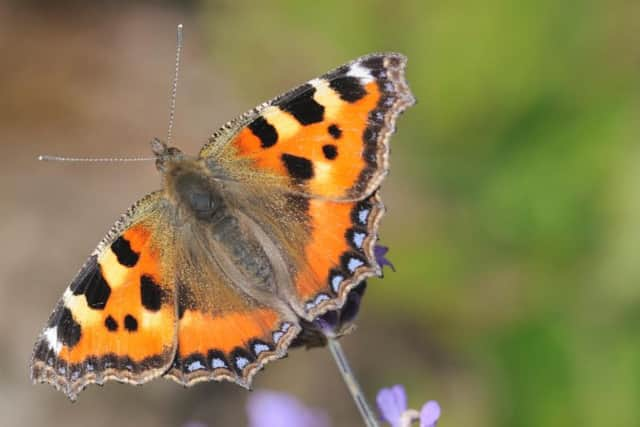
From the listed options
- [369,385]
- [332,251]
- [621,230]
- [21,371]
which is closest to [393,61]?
[332,251]

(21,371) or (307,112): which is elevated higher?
(21,371)

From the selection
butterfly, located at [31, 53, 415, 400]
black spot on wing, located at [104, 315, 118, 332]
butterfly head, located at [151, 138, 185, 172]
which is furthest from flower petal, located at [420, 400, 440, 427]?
butterfly head, located at [151, 138, 185, 172]

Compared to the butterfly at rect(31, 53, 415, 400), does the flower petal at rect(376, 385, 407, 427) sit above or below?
below

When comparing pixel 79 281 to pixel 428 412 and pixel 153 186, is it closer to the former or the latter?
pixel 428 412

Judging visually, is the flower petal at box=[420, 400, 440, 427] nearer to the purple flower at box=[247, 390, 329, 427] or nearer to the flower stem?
the flower stem

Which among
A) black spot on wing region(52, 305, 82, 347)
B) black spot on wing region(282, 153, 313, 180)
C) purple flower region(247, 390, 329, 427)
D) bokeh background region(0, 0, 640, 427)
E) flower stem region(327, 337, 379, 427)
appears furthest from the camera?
bokeh background region(0, 0, 640, 427)

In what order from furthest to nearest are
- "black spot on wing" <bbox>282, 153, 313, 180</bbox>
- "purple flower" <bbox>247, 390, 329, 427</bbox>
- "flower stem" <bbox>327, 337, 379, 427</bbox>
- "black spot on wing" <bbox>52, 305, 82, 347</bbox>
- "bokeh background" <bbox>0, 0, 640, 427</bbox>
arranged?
1. "bokeh background" <bbox>0, 0, 640, 427</bbox>
2. "purple flower" <bbox>247, 390, 329, 427</bbox>
3. "black spot on wing" <bbox>282, 153, 313, 180</bbox>
4. "black spot on wing" <bbox>52, 305, 82, 347</bbox>
5. "flower stem" <bbox>327, 337, 379, 427</bbox>

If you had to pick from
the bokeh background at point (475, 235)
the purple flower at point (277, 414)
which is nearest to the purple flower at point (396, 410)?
the purple flower at point (277, 414)
